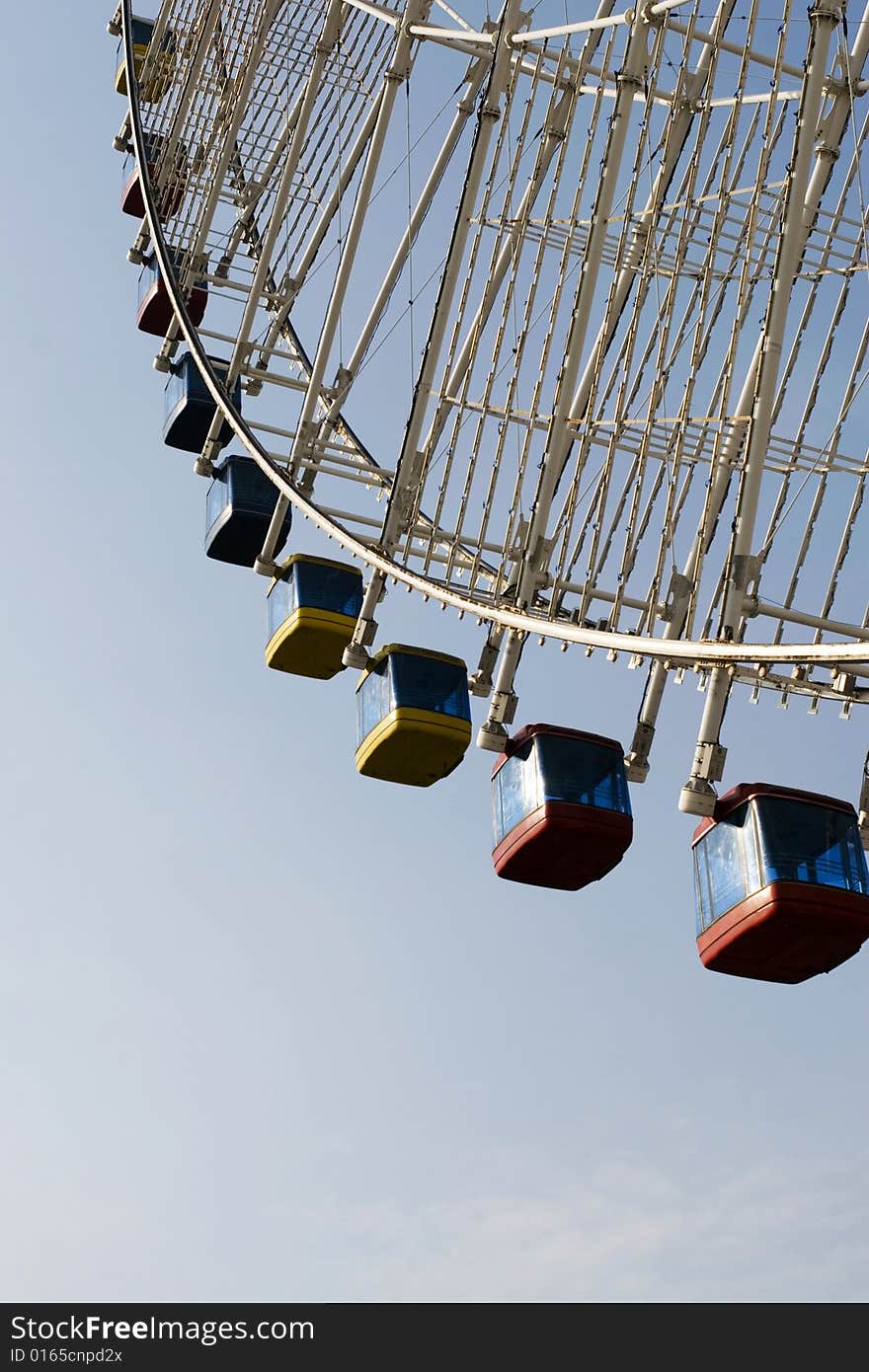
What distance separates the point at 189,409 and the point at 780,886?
1592 cm

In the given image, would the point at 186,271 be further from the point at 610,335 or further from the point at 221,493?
the point at 610,335

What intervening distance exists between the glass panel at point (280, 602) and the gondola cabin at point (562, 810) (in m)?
6.35

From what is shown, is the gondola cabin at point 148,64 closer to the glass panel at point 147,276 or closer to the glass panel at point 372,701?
the glass panel at point 147,276

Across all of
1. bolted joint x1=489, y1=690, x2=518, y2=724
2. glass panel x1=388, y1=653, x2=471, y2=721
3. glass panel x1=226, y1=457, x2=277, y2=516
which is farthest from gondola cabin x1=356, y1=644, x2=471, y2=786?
glass panel x1=226, y1=457, x2=277, y2=516

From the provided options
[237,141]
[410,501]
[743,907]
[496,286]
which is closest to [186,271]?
[237,141]

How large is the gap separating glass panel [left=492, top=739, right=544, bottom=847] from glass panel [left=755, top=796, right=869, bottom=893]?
6.91 ft

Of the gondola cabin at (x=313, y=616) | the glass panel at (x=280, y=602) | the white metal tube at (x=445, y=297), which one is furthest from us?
the glass panel at (x=280, y=602)

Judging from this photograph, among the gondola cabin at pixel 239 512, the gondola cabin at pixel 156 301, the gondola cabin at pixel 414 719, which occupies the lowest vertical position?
the gondola cabin at pixel 414 719

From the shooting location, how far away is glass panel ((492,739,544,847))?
48.7 ft

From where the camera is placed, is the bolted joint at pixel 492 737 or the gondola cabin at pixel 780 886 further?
the bolted joint at pixel 492 737

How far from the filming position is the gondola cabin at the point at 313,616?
20.9 m

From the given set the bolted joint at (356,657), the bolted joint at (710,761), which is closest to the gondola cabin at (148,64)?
the bolted joint at (356,657)

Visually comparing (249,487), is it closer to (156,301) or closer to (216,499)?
(216,499)

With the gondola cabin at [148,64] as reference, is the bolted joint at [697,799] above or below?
Result: below
